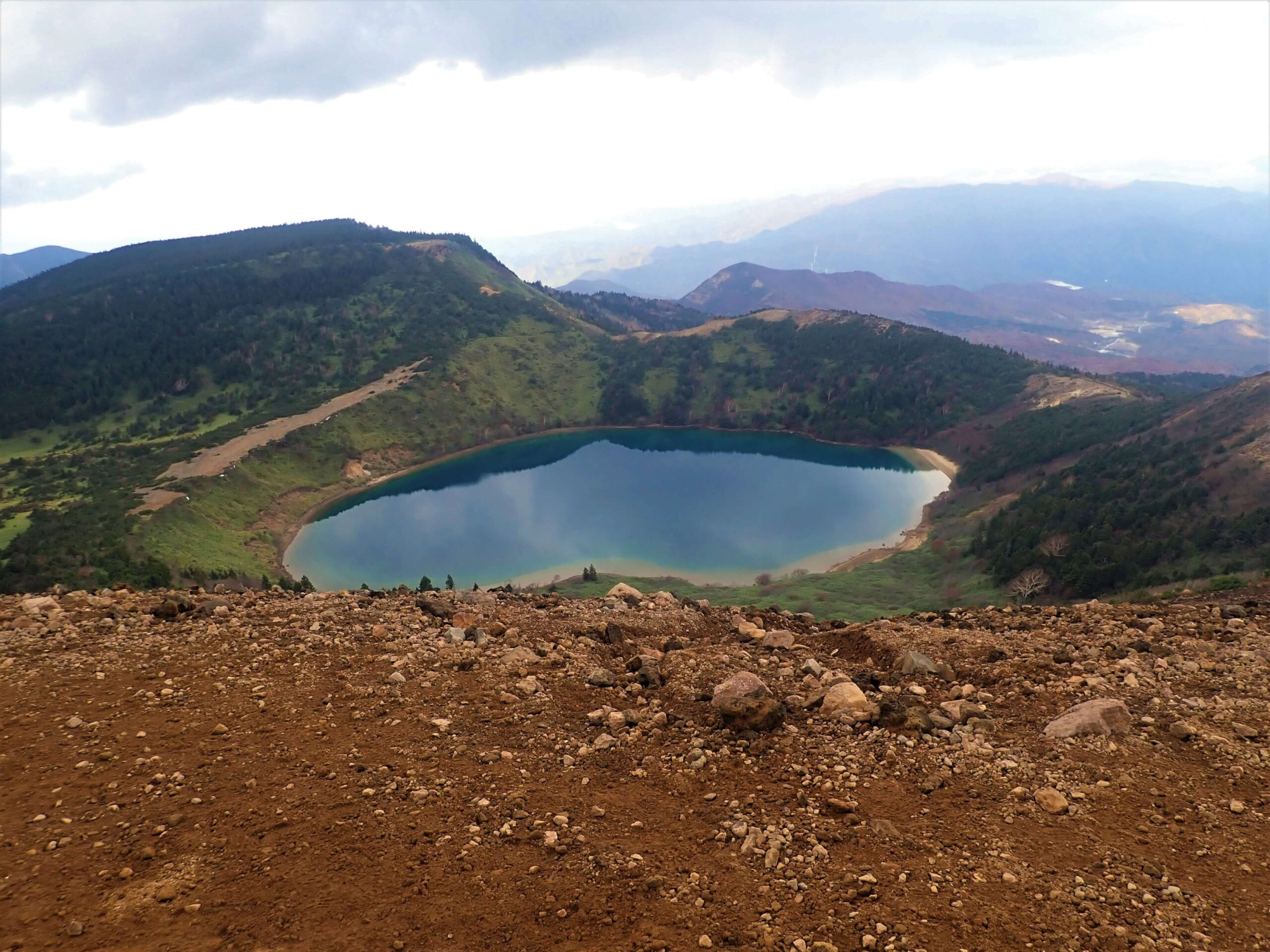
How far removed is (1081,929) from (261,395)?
145 meters

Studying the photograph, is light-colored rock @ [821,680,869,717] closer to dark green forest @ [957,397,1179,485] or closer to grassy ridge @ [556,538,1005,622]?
grassy ridge @ [556,538,1005,622]

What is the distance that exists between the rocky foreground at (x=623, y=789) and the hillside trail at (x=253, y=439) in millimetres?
75958

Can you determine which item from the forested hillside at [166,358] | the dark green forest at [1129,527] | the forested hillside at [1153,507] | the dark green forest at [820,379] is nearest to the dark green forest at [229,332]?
the forested hillside at [166,358]

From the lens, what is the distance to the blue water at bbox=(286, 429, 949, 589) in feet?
228

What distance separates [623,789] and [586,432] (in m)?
136

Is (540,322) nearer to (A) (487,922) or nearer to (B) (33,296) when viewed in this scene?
(B) (33,296)

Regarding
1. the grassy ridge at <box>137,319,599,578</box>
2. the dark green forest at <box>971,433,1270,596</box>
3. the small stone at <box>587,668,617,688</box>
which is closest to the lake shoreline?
the grassy ridge at <box>137,319,599,578</box>

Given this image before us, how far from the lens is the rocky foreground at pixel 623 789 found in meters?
6.20

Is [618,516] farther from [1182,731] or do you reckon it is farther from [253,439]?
[1182,731]

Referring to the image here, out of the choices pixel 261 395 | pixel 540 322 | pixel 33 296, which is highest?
pixel 33 296

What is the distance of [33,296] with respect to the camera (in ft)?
602

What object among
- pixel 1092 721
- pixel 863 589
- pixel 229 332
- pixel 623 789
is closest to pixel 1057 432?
pixel 863 589

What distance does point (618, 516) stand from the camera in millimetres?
86750

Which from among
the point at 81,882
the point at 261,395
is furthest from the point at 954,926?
the point at 261,395
